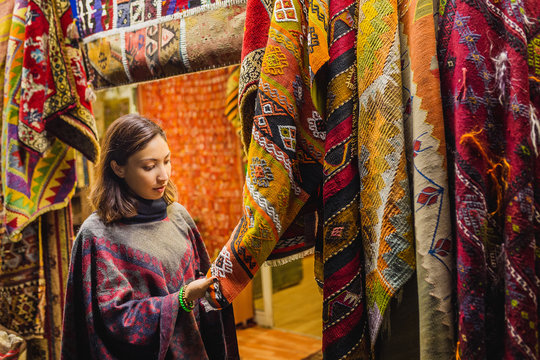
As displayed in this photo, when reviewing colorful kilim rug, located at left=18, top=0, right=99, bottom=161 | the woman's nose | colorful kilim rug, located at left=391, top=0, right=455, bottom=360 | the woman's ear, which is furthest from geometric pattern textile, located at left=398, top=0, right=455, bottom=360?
colorful kilim rug, located at left=18, top=0, right=99, bottom=161

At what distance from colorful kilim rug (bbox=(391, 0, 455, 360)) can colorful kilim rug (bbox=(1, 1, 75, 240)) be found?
1380 mm

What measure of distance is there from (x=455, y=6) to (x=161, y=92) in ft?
9.25

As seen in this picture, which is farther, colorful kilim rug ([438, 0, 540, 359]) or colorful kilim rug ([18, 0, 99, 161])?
colorful kilim rug ([18, 0, 99, 161])

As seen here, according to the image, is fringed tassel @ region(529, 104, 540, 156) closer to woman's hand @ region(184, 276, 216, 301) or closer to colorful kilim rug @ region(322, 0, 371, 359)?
colorful kilim rug @ region(322, 0, 371, 359)

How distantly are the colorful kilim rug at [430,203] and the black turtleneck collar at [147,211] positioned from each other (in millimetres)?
831

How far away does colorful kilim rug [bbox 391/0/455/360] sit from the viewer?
0.86 metres

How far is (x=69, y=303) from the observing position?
1.36 meters

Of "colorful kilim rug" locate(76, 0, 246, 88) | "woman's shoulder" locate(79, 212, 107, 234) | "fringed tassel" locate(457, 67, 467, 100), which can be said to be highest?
"colorful kilim rug" locate(76, 0, 246, 88)

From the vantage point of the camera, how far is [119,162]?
54.7 inches

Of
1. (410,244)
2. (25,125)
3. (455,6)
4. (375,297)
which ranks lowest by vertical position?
(375,297)

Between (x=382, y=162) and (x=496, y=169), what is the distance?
0.20 meters

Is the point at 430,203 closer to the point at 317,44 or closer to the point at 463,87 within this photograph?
the point at 463,87

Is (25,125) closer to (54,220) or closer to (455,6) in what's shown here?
(54,220)

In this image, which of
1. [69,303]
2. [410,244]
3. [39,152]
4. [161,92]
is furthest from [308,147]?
[161,92]
